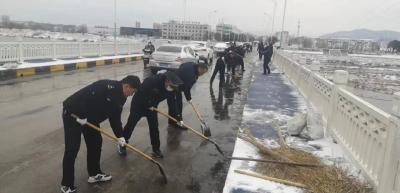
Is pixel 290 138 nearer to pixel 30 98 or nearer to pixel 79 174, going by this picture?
pixel 79 174

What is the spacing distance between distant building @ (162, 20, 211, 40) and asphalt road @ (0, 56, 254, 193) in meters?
96.4

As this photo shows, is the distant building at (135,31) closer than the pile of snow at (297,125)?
No

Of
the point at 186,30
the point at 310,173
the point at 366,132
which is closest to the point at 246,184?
the point at 310,173

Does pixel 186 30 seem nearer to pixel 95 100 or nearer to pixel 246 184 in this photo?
pixel 246 184

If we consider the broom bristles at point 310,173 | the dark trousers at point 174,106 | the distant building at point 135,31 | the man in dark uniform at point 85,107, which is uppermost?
the distant building at point 135,31

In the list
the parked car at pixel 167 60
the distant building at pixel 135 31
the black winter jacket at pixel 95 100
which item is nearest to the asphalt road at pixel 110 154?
the black winter jacket at pixel 95 100

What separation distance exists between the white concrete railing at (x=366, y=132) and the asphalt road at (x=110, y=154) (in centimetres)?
183

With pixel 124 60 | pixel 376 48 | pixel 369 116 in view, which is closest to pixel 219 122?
pixel 369 116

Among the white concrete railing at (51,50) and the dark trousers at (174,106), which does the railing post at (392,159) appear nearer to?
the dark trousers at (174,106)

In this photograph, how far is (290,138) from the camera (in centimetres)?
725

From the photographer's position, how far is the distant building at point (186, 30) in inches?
4380

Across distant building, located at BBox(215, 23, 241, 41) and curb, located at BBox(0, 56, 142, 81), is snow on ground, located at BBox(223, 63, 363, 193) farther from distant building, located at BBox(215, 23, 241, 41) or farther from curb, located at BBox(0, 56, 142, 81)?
distant building, located at BBox(215, 23, 241, 41)

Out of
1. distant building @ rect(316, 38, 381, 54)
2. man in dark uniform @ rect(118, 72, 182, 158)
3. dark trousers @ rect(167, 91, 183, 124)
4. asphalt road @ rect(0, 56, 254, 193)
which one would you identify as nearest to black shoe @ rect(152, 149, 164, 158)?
man in dark uniform @ rect(118, 72, 182, 158)

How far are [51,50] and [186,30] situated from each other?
96.5m
